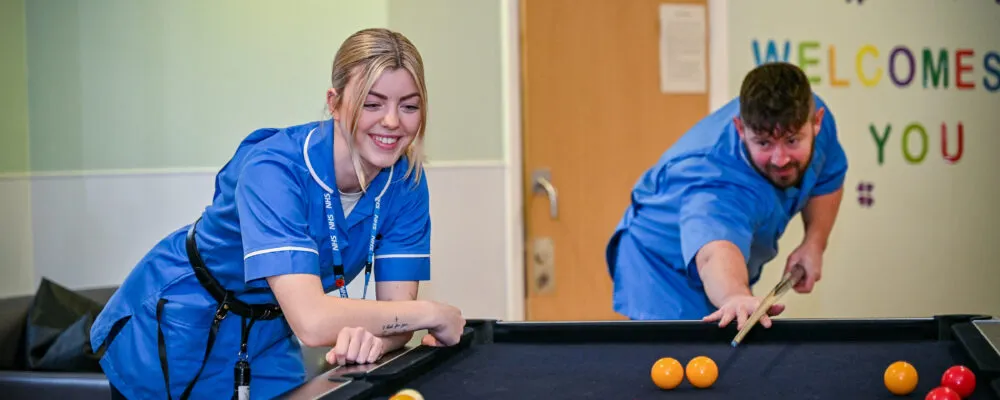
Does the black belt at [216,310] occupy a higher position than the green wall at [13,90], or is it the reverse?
the green wall at [13,90]

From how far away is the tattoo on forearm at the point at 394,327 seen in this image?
1891 mm

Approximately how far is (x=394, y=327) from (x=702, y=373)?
21.8 inches

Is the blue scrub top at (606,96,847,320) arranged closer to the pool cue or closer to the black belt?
the pool cue

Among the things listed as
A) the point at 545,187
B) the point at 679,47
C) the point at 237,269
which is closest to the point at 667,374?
the point at 237,269

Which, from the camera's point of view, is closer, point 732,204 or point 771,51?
point 732,204

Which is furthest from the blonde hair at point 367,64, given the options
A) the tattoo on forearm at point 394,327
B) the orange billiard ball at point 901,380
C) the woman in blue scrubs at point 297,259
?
the orange billiard ball at point 901,380

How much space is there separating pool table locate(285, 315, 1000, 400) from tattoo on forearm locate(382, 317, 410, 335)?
41 millimetres

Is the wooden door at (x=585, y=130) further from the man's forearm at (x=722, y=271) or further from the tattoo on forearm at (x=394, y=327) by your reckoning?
the tattoo on forearm at (x=394, y=327)

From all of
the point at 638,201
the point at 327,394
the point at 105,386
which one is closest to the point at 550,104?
the point at 638,201

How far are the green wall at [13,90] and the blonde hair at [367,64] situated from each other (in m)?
2.21

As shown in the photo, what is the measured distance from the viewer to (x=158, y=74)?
388cm

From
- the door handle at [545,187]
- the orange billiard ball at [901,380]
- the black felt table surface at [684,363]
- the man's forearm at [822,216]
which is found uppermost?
the door handle at [545,187]

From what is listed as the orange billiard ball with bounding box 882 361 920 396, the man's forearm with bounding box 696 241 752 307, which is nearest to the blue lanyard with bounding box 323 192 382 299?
the man's forearm with bounding box 696 241 752 307

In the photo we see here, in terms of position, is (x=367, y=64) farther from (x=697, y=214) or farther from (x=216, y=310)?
(x=697, y=214)
